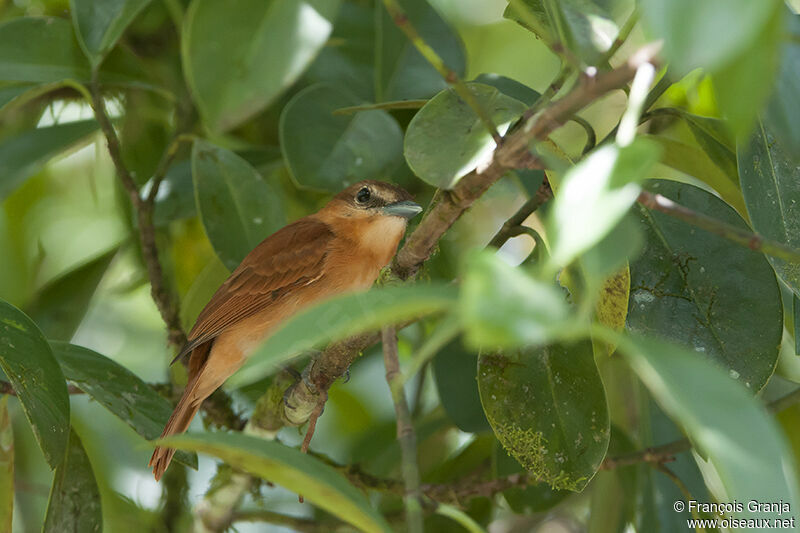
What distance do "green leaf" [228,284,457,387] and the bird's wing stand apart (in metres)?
1.90

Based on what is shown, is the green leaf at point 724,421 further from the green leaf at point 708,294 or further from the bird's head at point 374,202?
the bird's head at point 374,202

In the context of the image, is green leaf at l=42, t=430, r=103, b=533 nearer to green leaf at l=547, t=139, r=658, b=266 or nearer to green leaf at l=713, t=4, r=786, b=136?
green leaf at l=547, t=139, r=658, b=266

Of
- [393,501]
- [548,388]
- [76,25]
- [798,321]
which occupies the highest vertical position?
[76,25]

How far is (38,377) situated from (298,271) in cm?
135

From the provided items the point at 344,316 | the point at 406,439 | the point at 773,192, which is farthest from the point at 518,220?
the point at 344,316

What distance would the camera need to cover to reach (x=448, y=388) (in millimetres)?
2316

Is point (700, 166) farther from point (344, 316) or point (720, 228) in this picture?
point (344, 316)

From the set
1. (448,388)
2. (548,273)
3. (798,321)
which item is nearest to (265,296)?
(448,388)

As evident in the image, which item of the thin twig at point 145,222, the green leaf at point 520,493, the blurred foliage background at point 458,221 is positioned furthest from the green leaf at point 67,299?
Answer: the green leaf at point 520,493

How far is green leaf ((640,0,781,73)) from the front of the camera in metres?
0.71

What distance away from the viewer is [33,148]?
254cm

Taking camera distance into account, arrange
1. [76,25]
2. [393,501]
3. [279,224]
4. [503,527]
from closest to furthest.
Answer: [76,25] < [279,224] < [393,501] < [503,527]

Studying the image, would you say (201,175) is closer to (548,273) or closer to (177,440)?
(177,440)

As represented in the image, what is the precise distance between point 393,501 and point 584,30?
6.17 feet
